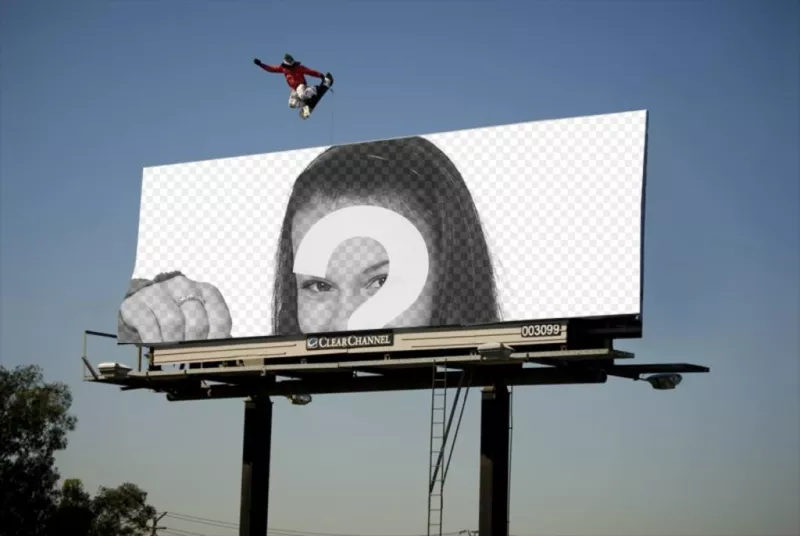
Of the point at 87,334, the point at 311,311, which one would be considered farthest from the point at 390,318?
the point at 87,334

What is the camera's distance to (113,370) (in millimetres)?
34875

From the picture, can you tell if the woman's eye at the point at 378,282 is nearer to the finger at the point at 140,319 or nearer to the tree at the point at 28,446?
the finger at the point at 140,319

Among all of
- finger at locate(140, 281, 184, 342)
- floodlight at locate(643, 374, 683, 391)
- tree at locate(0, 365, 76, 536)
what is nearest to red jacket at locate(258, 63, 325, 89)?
finger at locate(140, 281, 184, 342)

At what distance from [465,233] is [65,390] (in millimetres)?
28123

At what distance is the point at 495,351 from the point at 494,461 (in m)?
2.43

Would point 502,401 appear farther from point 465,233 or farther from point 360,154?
point 360,154

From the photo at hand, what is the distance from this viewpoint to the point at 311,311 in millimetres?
33500

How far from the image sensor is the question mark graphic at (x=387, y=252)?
32562mm

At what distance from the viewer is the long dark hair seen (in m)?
31.9

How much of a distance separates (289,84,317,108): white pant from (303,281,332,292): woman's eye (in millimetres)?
3869

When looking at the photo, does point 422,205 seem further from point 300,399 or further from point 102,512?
point 102,512

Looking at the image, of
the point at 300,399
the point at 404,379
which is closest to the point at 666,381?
the point at 404,379

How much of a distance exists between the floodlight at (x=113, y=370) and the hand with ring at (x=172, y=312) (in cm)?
75

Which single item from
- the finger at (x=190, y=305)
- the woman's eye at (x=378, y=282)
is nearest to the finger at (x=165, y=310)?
the finger at (x=190, y=305)
